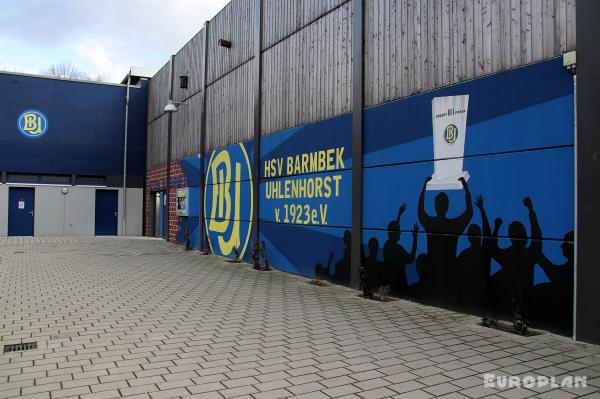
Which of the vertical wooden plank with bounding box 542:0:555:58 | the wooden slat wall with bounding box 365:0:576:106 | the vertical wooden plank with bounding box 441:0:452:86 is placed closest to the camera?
the vertical wooden plank with bounding box 542:0:555:58

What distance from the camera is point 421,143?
785cm

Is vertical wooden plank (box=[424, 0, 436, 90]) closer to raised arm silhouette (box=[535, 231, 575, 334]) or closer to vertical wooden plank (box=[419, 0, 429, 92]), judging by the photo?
vertical wooden plank (box=[419, 0, 429, 92])

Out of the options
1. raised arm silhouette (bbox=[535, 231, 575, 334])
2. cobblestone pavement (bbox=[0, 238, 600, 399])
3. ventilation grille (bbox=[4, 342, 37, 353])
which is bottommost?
ventilation grille (bbox=[4, 342, 37, 353])

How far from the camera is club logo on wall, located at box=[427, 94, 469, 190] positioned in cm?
712

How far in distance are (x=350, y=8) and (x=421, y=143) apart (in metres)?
3.60

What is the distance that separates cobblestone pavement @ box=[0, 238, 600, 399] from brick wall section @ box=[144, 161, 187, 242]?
10978 mm

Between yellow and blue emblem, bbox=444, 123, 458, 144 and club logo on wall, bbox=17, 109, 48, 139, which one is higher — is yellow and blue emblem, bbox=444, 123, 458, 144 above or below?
below

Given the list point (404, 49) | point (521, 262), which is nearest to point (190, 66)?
point (404, 49)

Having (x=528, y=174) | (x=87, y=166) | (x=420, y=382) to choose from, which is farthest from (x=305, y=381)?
(x=87, y=166)

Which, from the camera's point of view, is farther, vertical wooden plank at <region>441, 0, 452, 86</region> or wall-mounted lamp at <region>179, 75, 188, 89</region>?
wall-mounted lamp at <region>179, 75, 188, 89</region>

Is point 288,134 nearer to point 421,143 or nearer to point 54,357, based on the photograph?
point 421,143

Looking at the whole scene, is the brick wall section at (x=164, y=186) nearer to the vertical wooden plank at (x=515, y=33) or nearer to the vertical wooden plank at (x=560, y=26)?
the vertical wooden plank at (x=515, y=33)

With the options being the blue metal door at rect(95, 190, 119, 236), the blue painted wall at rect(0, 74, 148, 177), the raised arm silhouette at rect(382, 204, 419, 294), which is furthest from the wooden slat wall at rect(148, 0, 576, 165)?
the blue metal door at rect(95, 190, 119, 236)

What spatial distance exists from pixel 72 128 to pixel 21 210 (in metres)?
4.74
